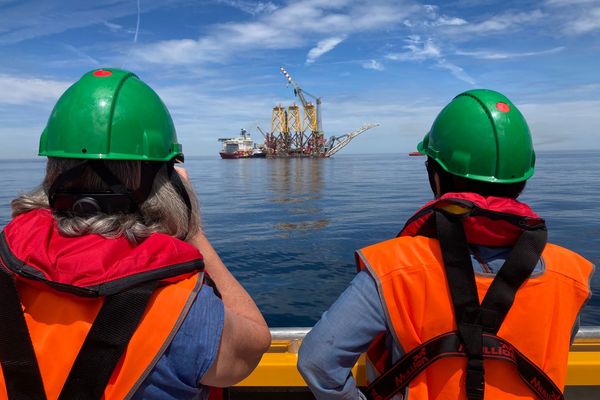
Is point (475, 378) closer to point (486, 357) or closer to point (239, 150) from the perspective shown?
point (486, 357)

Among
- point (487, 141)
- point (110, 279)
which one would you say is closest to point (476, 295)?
point (487, 141)

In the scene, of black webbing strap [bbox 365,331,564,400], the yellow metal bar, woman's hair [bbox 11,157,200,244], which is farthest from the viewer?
the yellow metal bar

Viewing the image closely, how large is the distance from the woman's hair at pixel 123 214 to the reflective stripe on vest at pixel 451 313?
542 millimetres

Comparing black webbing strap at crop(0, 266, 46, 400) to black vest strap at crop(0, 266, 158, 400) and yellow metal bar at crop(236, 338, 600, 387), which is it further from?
yellow metal bar at crop(236, 338, 600, 387)

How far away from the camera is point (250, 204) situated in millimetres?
16359

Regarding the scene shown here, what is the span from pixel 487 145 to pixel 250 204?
49.8 ft

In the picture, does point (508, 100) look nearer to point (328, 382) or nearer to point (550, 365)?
point (550, 365)

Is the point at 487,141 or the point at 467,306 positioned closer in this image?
the point at 467,306

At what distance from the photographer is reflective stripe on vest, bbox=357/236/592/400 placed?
1184 millimetres

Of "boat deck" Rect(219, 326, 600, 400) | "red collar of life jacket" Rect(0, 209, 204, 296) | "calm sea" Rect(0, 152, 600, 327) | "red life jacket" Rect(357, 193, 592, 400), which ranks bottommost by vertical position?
"calm sea" Rect(0, 152, 600, 327)

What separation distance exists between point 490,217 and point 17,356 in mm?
1168

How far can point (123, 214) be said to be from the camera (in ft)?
3.63

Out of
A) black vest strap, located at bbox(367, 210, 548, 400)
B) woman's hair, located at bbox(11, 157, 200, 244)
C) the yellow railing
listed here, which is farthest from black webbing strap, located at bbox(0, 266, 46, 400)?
the yellow railing

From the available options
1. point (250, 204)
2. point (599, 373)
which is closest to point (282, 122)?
point (250, 204)
